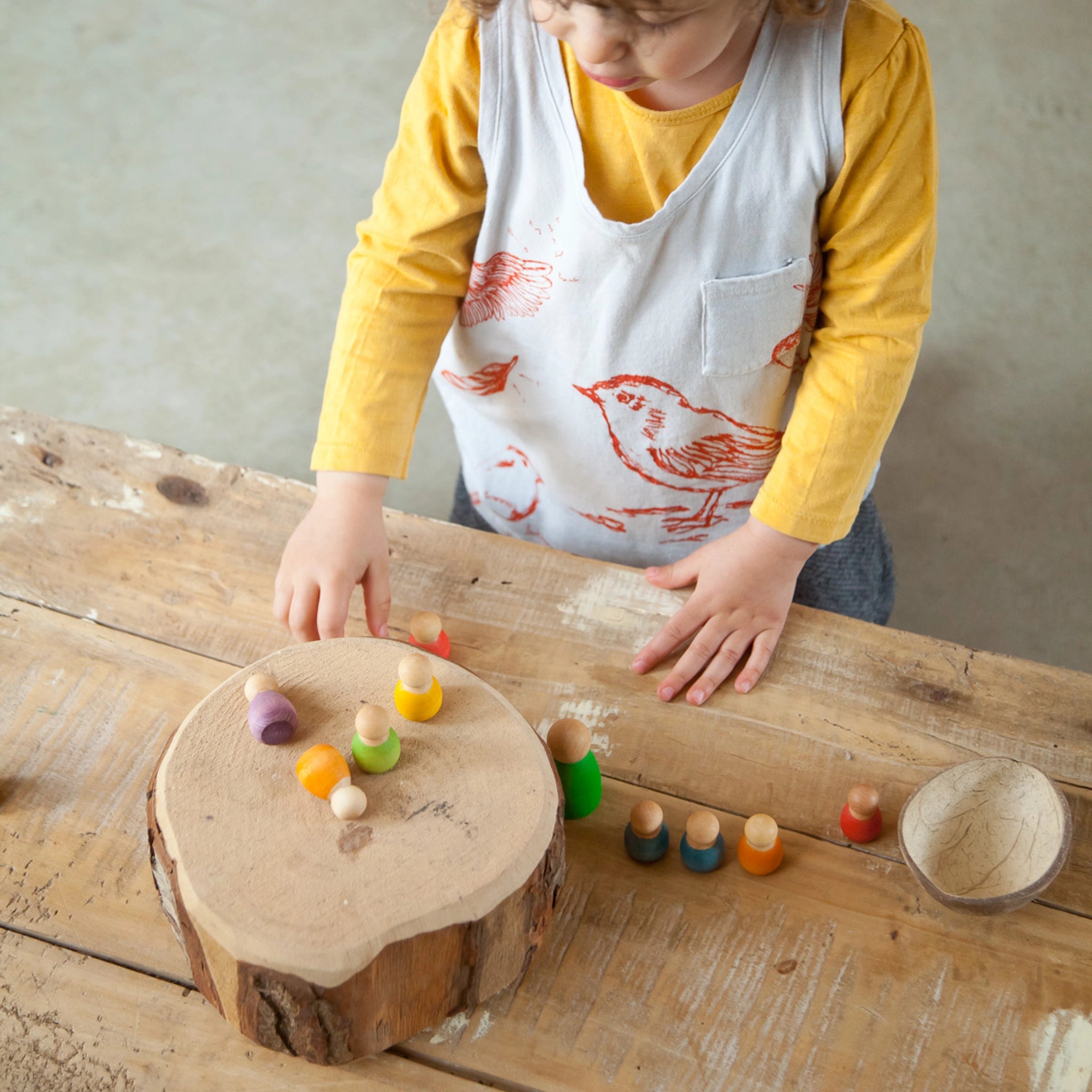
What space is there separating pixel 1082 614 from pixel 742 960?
0.97m

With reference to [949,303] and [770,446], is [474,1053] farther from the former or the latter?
[949,303]

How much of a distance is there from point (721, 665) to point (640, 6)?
1.20ft

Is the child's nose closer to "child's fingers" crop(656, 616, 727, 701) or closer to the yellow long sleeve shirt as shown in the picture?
the yellow long sleeve shirt

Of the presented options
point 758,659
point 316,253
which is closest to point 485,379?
point 758,659

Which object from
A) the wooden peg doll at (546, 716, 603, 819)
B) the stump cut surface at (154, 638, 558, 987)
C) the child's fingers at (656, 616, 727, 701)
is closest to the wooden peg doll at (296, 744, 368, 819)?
the stump cut surface at (154, 638, 558, 987)

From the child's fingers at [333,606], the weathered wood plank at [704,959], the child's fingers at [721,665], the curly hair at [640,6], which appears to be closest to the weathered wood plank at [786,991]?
the weathered wood plank at [704,959]

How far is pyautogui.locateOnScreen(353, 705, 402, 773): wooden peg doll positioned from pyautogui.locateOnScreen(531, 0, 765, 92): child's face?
33cm

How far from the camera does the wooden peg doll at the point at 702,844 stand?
52 cm

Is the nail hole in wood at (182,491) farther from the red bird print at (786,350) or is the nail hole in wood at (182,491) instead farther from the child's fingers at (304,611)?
the red bird print at (786,350)

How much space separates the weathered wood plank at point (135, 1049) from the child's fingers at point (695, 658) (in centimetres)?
24

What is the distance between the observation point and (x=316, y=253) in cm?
156

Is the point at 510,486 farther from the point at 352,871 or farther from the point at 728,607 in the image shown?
the point at 352,871

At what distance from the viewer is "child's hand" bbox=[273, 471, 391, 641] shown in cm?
64

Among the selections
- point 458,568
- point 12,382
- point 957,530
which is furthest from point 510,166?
point 12,382
